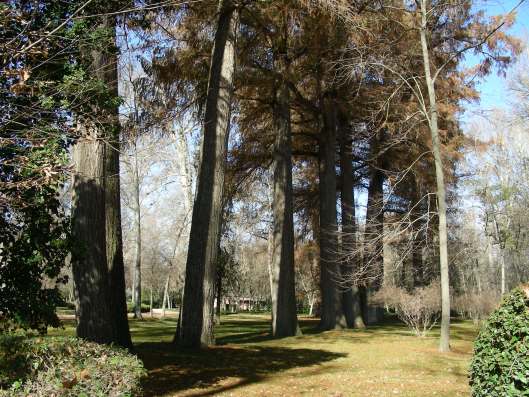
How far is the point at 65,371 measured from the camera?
14.0ft

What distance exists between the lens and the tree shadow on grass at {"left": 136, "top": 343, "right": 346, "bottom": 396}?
25.8 feet

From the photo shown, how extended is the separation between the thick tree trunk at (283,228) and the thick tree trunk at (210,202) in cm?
482

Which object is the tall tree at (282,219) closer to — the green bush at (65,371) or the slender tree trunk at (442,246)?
the slender tree trunk at (442,246)

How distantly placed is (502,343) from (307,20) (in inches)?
521

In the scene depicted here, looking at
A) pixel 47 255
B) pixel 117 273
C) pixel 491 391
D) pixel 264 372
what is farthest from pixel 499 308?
pixel 117 273

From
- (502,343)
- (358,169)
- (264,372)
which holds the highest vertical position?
(358,169)

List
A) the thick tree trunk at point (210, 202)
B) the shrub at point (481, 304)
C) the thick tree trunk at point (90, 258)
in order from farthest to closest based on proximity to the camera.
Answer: the shrub at point (481, 304)
the thick tree trunk at point (210, 202)
the thick tree trunk at point (90, 258)

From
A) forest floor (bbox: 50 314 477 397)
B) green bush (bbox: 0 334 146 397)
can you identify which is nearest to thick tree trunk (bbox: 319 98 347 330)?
forest floor (bbox: 50 314 477 397)

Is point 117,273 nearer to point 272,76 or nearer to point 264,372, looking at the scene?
point 264,372

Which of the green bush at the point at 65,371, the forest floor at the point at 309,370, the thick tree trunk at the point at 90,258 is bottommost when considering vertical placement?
the forest floor at the point at 309,370

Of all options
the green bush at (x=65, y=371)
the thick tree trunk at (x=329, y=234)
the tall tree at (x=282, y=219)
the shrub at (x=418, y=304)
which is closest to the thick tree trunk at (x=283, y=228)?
the tall tree at (x=282, y=219)

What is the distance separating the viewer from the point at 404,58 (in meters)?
16.6

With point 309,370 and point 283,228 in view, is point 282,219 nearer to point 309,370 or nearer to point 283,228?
point 283,228

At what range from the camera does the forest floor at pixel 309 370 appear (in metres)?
7.71
